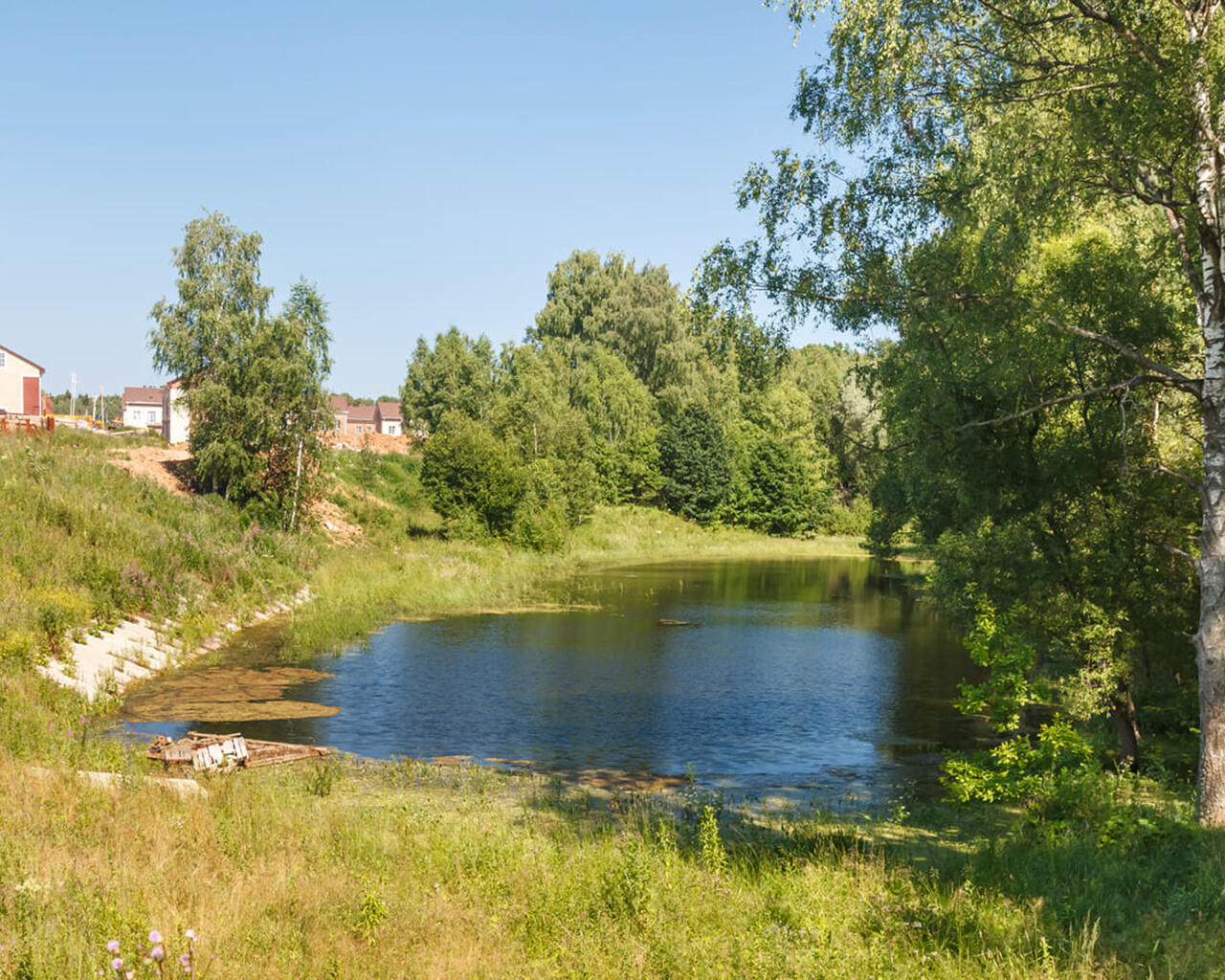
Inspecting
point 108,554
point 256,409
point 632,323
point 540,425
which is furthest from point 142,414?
point 108,554

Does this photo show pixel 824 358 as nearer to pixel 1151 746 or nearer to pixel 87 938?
pixel 1151 746

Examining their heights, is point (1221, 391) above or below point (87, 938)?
above

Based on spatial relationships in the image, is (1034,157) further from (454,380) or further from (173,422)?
(454,380)

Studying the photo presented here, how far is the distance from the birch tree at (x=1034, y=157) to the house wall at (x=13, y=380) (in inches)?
2758

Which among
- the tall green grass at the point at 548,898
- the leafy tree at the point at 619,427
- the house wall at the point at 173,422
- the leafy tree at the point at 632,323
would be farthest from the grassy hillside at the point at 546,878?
the leafy tree at the point at 632,323

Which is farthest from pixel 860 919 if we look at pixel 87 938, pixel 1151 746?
pixel 1151 746

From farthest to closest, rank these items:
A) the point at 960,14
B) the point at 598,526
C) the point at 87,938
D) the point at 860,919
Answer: the point at 598,526 < the point at 960,14 < the point at 860,919 < the point at 87,938

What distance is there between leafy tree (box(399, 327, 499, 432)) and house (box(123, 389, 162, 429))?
5690 centimetres

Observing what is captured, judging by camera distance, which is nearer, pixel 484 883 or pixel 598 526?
pixel 484 883

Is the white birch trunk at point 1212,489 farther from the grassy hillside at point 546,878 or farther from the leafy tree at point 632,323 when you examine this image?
the leafy tree at point 632,323

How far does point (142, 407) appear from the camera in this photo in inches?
5197

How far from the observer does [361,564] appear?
39.6 m

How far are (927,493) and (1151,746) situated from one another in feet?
22.9

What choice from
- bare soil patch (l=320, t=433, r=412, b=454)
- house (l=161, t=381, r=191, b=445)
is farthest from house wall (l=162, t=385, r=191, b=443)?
bare soil patch (l=320, t=433, r=412, b=454)
